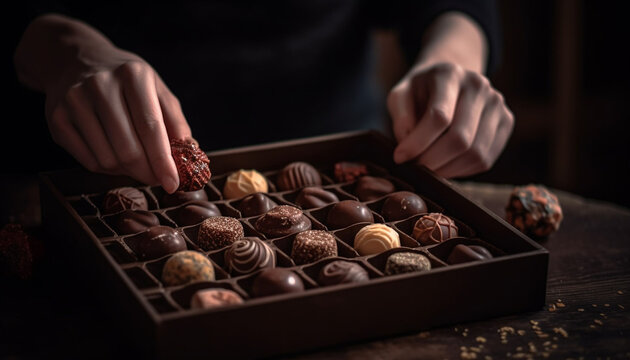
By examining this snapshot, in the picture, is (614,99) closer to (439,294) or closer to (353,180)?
(353,180)

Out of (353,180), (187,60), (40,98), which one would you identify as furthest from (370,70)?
(40,98)

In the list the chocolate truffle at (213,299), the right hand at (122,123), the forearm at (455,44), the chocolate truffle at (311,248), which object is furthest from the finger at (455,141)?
the chocolate truffle at (213,299)

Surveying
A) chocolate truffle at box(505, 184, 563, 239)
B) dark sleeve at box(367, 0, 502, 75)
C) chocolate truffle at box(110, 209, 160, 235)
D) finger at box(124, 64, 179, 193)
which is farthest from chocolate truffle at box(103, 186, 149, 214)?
dark sleeve at box(367, 0, 502, 75)

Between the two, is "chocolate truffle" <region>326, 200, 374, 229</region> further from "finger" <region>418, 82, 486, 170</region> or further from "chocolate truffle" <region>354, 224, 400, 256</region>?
"finger" <region>418, 82, 486, 170</region>

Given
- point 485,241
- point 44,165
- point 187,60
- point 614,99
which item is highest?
point 187,60

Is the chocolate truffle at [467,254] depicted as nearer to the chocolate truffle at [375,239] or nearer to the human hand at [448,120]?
the chocolate truffle at [375,239]

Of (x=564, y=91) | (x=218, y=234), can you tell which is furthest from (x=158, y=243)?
(x=564, y=91)
